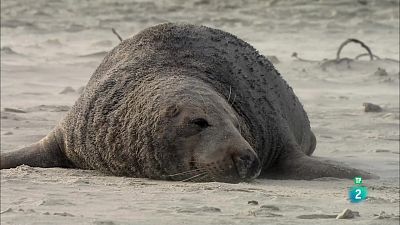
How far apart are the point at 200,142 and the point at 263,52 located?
26.4ft

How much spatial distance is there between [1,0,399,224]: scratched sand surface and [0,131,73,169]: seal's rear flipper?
41cm

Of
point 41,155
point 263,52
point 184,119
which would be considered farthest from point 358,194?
point 263,52

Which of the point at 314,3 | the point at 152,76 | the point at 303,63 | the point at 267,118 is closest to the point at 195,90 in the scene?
the point at 152,76

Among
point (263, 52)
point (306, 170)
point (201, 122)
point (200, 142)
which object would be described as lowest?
point (306, 170)

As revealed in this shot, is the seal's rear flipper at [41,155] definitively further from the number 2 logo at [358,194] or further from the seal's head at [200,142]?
the number 2 logo at [358,194]

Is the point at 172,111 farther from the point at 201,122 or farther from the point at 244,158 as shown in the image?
the point at 244,158

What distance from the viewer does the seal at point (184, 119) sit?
5.60 meters

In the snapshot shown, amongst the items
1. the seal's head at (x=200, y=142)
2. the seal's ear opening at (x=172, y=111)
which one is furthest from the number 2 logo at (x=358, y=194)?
the seal's ear opening at (x=172, y=111)

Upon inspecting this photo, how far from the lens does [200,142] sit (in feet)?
18.3

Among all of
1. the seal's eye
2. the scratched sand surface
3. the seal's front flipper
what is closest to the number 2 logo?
the scratched sand surface

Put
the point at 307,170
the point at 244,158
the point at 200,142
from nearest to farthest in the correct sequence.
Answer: the point at 244,158, the point at 200,142, the point at 307,170

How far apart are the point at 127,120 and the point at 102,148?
0.24m

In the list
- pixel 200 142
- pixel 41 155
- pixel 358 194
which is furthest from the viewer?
pixel 41 155

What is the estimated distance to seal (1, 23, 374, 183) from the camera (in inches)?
221
